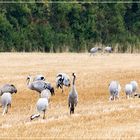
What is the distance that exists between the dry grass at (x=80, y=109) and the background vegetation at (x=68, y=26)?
→ 53.6 ft

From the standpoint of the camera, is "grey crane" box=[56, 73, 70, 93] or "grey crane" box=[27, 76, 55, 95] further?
"grey crane" box=[56, 73, 70, 93]

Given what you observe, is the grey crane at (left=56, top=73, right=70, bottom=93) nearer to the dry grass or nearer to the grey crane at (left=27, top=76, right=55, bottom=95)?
the dry grass

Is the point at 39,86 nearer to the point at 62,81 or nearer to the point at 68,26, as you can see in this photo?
the point at 62,81

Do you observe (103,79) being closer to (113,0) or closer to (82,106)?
(82,106)

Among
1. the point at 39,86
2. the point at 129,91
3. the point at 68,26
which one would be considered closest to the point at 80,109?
the point at 129,91

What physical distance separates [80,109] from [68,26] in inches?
1397

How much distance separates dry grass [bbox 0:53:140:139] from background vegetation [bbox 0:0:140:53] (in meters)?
16.4

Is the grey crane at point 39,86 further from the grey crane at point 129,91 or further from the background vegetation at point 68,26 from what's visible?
the background vegetation at point 68,26

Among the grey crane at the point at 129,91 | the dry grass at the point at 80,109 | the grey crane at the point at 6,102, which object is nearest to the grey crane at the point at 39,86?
the dry grass at the point at 80,109

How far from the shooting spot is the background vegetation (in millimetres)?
50531

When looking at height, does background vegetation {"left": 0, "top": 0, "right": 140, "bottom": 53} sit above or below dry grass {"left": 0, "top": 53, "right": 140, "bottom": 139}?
above

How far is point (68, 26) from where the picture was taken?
5384cm

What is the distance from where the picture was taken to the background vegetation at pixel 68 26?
50.5 m

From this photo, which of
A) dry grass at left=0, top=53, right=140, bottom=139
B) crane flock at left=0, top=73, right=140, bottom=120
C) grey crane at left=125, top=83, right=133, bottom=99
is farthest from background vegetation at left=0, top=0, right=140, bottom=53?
grey crane at left=125, top=83, right=133, bottom=99
